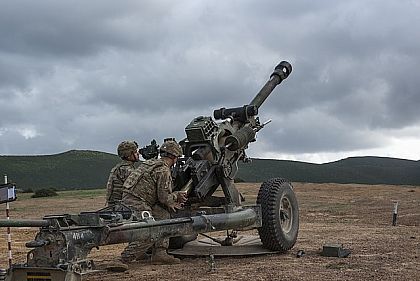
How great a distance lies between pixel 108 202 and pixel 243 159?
2.19 meters

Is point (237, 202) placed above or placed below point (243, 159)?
below

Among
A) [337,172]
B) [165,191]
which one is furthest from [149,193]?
[337,172]

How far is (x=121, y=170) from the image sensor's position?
363 inches

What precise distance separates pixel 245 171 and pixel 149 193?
50.0 metres

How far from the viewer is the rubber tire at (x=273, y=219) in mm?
9234

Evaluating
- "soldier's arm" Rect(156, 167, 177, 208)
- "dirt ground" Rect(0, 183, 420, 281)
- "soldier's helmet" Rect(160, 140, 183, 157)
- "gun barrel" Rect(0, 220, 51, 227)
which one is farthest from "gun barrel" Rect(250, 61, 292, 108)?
"gun barrel" Rect(0, 220, 51, 227)

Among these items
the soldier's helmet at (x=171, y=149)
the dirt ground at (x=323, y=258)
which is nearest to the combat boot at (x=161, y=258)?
the dirt ground at (x=323, y=258)

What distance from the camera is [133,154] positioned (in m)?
9.34

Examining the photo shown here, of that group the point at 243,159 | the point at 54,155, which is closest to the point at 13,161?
the point at 54,155

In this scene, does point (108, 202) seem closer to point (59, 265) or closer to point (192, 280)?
point (192, 280)

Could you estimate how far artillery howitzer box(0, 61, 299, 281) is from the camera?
630cm

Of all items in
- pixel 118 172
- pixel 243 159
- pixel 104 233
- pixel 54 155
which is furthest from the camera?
pixel 54 155

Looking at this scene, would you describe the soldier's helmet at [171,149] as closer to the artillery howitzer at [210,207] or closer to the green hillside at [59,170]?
the artillery howitzer at [210,207]

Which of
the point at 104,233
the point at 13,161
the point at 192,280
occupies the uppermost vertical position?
the point at 13,161
